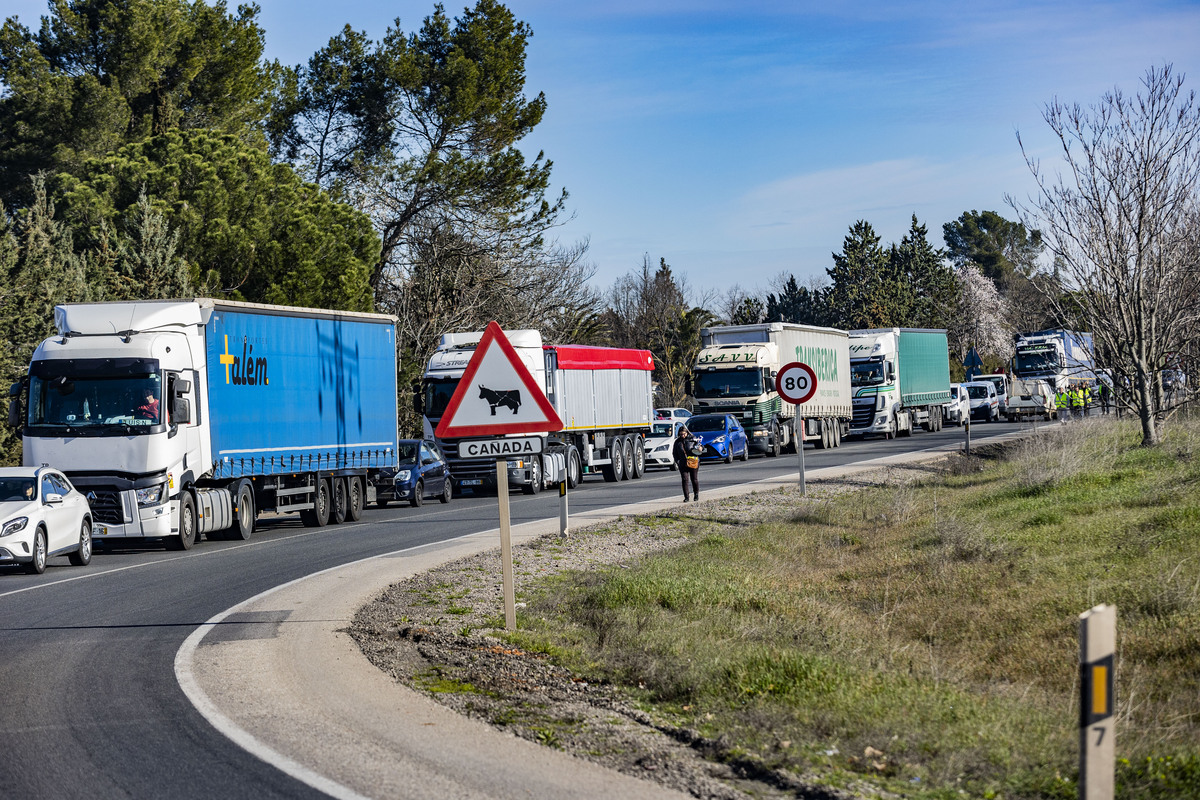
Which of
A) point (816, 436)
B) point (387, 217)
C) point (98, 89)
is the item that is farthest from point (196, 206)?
point (816, 436)

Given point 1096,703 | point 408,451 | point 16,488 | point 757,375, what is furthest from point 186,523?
point 757,375

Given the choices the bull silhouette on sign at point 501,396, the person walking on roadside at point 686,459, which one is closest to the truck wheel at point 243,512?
the person walking on roadside at point 686,459

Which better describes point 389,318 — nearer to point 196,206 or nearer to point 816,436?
point 196,206

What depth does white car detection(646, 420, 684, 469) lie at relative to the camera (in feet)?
140

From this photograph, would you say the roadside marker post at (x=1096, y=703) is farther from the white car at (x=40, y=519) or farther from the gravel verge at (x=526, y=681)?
the white car at (x=40, y=519)

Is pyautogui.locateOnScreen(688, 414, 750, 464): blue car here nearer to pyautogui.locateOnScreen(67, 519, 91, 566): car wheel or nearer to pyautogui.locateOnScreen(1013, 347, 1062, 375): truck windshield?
pyautogui.locateOnScreen(1013, 347, 1062, 375): truck windshield

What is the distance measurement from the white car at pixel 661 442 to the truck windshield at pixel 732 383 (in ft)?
6.28

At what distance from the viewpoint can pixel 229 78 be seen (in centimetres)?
3816

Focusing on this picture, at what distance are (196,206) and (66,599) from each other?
21.7 meters

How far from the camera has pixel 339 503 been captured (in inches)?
999

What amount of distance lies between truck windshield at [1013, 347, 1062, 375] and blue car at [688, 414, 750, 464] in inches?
922

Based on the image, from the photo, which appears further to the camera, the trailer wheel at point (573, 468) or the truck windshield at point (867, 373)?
the truck windshield at point (867, 373)

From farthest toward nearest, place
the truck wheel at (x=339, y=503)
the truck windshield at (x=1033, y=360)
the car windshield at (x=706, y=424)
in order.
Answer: the truck windshield at (x=1033, y=360)
the car windshield at (x=706, y=424)
the truck wheel at (x=339, y=503)

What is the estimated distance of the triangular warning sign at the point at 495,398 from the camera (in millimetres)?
10281
